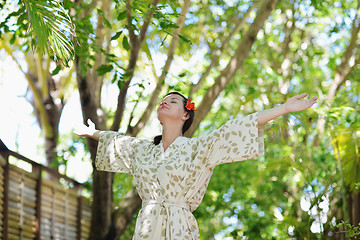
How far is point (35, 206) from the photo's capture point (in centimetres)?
450

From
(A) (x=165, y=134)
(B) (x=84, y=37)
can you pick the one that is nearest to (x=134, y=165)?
(A) (x=165, y=134)

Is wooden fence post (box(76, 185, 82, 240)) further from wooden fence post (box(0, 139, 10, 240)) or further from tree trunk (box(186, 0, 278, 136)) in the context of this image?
tree trunk (box(186, 0, 278, 136))

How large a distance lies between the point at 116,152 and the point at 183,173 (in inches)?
19.6

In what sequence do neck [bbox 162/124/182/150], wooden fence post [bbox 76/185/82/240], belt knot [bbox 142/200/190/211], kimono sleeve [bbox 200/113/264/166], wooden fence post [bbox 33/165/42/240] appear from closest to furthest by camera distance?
kimono sleeve [bbox 200/113/264/166] → belt knot [bbox 142/200/190/211] → neck [bbox 162/124/182/150] → wooden fence post [bbox 33/165/42/240] → wooden fence post [bbox 76/185/82/240]

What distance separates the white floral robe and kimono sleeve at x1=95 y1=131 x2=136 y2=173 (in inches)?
6.3

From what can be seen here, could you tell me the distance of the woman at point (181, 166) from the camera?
8.06 feet

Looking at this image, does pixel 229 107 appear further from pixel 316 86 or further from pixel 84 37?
pixel 84 37

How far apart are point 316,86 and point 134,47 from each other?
15.8ft

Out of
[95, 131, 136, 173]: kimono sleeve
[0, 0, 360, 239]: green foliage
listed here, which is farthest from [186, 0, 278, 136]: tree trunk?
[95, 131, 136, 173]: kimono sleeve

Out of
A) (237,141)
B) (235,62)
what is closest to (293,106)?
(237,141)

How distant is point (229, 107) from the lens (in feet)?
28.6

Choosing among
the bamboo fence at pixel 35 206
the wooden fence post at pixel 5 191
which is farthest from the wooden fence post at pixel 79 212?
the wooden fence post at pixel 5 191

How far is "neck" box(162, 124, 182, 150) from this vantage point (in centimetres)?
275

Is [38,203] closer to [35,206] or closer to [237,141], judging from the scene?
[35,206]
